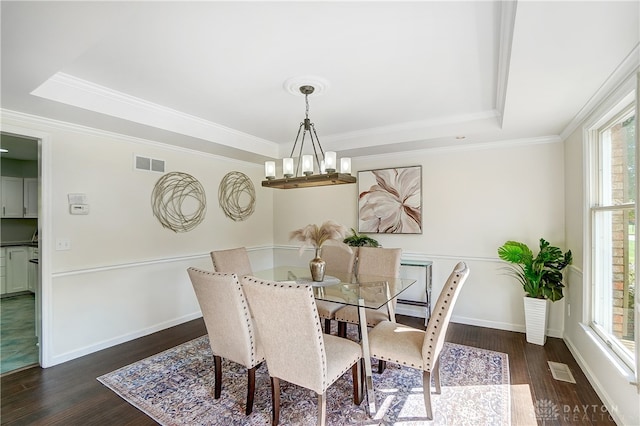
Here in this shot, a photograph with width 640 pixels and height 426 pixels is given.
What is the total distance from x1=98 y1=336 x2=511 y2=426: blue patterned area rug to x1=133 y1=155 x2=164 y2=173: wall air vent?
212 centimetres

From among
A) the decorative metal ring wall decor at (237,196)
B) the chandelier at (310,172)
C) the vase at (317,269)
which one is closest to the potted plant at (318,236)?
the vase at (317,269)

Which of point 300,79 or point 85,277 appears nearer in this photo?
point 300,79

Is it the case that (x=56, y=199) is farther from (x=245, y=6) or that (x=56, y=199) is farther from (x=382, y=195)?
(x=382, y=195)

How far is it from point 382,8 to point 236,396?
2825 millimetres

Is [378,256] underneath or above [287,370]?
above

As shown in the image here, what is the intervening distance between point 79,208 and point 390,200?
368 centimetres

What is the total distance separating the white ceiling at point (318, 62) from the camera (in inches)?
62.9

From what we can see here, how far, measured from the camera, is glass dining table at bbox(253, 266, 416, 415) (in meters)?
2.26

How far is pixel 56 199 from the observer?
299cm

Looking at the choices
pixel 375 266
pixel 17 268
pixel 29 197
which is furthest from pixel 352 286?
pixel 29 197

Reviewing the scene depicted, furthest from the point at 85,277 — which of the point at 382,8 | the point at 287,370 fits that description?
the point at 382,8

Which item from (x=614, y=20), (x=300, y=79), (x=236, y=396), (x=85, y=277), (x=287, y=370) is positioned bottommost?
(x=236, y=396)

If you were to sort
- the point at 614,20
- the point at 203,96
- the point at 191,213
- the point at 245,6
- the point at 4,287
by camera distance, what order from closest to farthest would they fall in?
the point at 614,20 → the point at 245,6 → the point at 203,96 → the point at 191,213 → the point at 4,287

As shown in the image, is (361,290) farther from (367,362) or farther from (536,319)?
(536,319)
